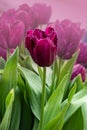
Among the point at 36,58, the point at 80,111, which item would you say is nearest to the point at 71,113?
the point at 80,111

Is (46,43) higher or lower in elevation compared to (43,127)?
higher

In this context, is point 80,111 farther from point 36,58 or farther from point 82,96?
point 36,58

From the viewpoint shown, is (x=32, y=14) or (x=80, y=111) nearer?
(x=80, y=111)

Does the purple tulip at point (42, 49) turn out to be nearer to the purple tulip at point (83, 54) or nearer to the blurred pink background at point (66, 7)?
the purple tulip at point (83, 54)

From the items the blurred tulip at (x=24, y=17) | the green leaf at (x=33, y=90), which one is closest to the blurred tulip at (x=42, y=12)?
the blurred tulip at (x=24, y=17)

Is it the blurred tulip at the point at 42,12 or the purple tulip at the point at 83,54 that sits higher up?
the blurred tulip at the point at 42,12

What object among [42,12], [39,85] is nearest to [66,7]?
[42,12]

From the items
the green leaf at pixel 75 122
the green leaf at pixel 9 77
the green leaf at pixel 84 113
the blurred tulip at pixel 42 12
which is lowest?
the green leaf at pixel 75 122
